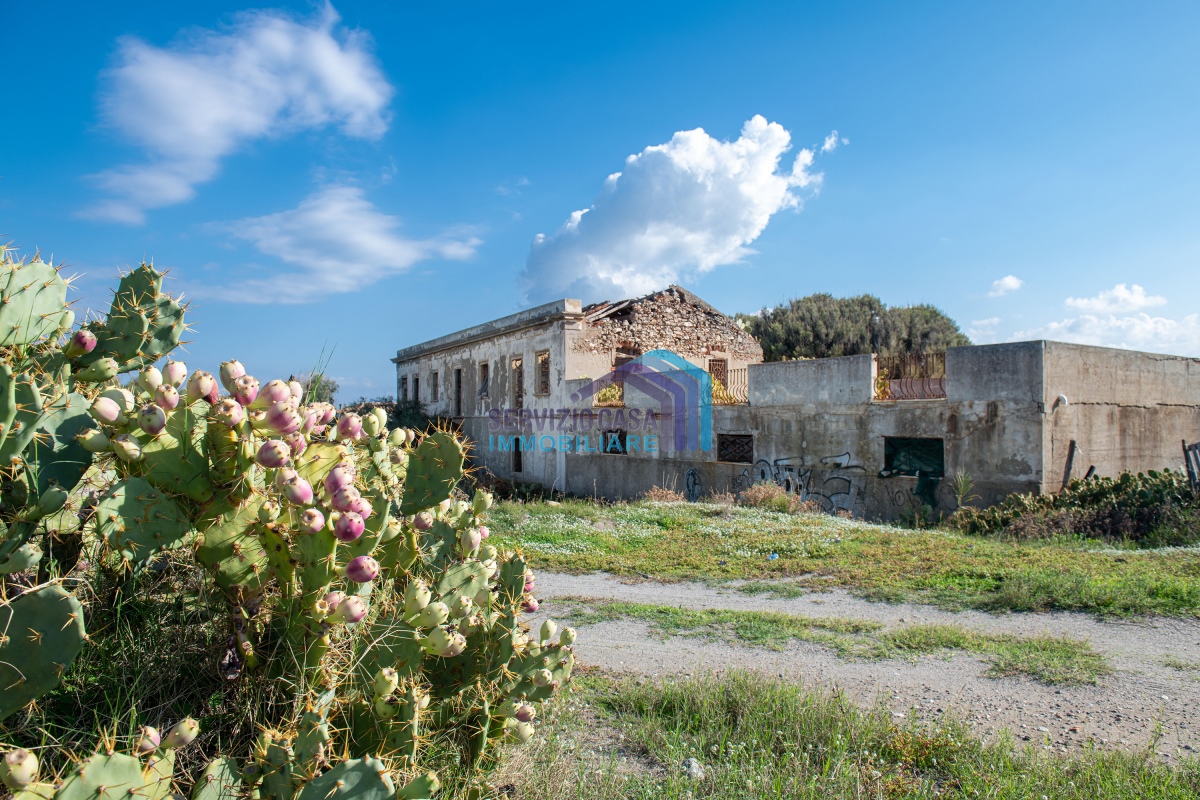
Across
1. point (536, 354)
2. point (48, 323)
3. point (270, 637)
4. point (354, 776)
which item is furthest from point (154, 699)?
point (536, 354)

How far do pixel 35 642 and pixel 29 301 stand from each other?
136 cm

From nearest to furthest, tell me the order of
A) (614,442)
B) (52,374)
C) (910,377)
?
1. (52,374)
2. (910,377)
3. (614,442)

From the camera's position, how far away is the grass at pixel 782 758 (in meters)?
3.17

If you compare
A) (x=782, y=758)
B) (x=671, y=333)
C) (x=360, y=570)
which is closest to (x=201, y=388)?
(x=360, y=570)

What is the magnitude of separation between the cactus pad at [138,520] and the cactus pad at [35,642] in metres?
0.21

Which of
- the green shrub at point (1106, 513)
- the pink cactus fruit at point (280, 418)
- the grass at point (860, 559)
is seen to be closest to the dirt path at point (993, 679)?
the grass at point (860, 559)

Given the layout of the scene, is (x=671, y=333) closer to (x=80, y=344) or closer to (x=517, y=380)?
(x=517, y=380)

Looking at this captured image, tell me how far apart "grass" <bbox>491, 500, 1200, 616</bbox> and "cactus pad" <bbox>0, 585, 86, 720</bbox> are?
744 cm

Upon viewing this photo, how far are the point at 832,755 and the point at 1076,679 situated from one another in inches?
100

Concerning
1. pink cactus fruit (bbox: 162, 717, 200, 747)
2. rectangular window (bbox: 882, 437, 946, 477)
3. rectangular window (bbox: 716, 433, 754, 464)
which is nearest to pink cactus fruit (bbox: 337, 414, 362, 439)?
pink cactus fruit (bbox: 162, 717, 200, 747)

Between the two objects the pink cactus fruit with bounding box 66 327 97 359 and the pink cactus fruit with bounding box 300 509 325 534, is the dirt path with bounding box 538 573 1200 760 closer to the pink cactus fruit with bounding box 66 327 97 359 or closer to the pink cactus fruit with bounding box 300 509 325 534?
the pink cactus fruit with bounding box 300 509 325 534

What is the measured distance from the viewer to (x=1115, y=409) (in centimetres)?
1429

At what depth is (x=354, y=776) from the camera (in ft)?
7.05

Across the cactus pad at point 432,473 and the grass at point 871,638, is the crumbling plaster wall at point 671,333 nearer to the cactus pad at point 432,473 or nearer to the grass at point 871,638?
the grass at point 871,638
